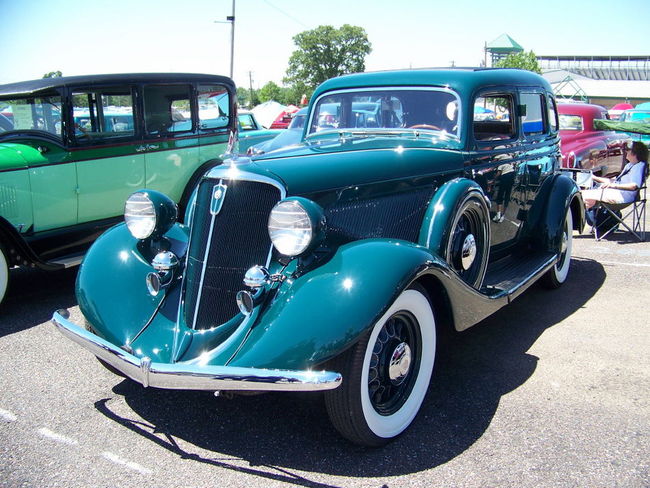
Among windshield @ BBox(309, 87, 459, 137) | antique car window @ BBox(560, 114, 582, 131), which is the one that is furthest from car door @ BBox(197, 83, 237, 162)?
antique car window @ BBox(560, 114, 582, 131)

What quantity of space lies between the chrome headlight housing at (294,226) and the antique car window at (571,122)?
10.1 metres

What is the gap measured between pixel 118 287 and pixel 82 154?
2.84 meters

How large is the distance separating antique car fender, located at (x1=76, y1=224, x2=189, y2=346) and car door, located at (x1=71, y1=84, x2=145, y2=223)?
7.58 ft

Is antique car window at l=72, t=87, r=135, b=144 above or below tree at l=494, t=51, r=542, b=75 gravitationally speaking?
below

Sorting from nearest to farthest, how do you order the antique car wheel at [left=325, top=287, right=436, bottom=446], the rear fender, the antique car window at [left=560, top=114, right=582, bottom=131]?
the antique car wheel at [left=325, top=287, right=436, bottom=446], the rear fender, the antique car window at [left=560, top=114, right=582, bottom=131]

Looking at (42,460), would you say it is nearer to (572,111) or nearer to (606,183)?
(606,183)

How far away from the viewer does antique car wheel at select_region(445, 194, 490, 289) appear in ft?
11.1

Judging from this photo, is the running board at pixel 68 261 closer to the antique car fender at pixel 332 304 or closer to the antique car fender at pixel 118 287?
the antique car fender at pixel 118 287

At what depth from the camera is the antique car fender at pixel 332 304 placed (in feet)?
7.29

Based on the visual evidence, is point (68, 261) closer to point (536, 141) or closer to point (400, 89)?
point (400, 89)

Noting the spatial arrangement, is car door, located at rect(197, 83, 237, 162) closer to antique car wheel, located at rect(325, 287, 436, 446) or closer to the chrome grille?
the chrome grille

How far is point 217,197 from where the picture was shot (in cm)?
274

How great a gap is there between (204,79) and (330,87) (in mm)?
2725

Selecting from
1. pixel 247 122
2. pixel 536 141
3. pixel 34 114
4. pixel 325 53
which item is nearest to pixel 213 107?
pixel 34 114
